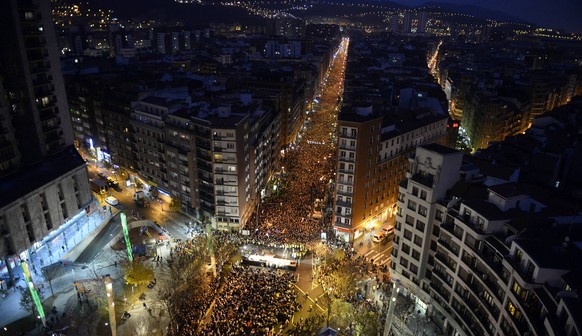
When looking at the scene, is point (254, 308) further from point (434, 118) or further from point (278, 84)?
point (278, 84)

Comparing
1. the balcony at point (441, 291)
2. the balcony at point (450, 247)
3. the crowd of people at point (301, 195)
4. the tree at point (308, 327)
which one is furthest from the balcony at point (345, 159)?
the tree at point (308, 327)

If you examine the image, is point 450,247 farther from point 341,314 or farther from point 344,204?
point 344,204

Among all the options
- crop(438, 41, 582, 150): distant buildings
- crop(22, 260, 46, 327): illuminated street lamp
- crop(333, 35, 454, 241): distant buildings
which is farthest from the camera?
crop(438, 41, 582, 150): distant buildings

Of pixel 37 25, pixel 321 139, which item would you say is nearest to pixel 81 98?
pixel 37 25

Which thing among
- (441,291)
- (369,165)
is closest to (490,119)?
(369,165)

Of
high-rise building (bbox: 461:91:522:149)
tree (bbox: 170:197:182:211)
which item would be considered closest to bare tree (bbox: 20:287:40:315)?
tree (bbox: 170:197:182:211)

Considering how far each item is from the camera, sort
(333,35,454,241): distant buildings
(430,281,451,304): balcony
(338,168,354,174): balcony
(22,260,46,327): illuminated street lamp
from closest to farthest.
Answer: (430,281,451,304): balcony < (22,260,46,327): illuminated street lamp < (333,35,454,241): distant buildings < (338,168,354,174): balcony

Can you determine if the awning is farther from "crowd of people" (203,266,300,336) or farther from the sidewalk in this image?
the sidewalk

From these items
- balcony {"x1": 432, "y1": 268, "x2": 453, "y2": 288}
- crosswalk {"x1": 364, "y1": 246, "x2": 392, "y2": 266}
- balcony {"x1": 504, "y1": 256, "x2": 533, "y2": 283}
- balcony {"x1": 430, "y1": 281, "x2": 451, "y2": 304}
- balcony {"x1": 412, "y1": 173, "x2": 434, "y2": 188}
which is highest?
balcony {"x1": 412, "y1": 173, "x2": 434, "y2": 188}
